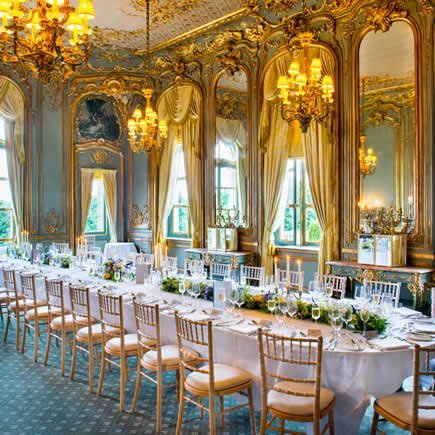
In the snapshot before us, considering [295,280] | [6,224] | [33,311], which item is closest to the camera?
[33,311]

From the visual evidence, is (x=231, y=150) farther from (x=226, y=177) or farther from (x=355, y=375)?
(x=355, y=375)

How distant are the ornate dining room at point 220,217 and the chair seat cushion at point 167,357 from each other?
0.02m

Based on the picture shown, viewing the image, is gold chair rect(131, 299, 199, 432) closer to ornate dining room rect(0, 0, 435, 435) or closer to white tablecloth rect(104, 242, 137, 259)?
ornate dining room rect(0, 0, 435, 435)

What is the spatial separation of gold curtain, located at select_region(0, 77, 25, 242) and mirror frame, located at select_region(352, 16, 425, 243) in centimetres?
689

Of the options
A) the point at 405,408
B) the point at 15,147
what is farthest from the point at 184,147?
the point at 405,408

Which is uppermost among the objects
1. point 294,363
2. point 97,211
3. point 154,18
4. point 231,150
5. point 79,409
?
point 154,18

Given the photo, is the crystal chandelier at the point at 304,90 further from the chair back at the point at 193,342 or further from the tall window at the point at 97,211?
the tall window at the point at 97,211

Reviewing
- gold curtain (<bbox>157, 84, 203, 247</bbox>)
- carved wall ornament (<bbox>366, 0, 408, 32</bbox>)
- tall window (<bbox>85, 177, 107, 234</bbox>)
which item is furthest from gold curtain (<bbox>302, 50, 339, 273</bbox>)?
tall window (<bbox>85, 177, 107, 234</bbox>)

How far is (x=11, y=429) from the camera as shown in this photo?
11.6ft

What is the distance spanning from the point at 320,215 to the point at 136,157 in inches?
220

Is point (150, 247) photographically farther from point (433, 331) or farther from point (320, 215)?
point (433, 331)

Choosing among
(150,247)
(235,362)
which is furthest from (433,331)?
(150,247)

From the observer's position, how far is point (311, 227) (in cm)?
847

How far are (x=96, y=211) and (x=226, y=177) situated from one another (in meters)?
4.00
